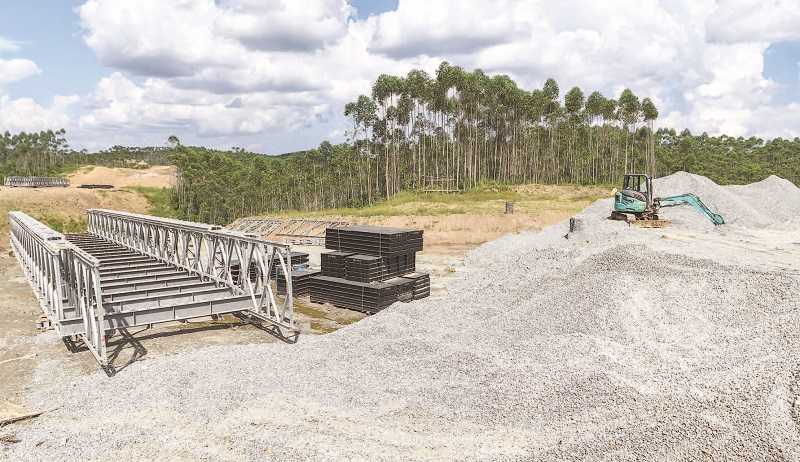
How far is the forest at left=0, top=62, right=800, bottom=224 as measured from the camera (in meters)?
70.6

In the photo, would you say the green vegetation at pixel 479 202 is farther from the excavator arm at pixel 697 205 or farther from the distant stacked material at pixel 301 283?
the distant stacked material at pixel 301 283

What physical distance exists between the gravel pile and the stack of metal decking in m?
2.73

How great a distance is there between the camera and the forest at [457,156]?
232 ft

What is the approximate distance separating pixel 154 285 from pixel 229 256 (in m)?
3.55

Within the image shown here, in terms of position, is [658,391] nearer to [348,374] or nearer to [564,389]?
[564,389]

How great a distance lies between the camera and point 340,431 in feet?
30.6

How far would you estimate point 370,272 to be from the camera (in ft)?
65.1

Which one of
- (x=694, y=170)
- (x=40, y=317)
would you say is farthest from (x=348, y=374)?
(x=694, y=170)

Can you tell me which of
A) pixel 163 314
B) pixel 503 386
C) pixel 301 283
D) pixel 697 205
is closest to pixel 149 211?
pixel 301 283

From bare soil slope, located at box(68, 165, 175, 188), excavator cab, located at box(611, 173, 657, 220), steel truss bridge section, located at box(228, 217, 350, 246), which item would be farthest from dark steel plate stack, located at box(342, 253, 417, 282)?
bare soil slope, located at box(68, 165, 175, 188)

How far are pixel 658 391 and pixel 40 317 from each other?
20.1 meters

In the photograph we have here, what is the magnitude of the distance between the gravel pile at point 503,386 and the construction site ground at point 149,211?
153cm

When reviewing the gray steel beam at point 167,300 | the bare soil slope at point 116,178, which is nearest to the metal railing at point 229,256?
the gray steel beam at point 167,300

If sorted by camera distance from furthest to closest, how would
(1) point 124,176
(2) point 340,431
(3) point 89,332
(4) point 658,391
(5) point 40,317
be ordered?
(1) point 124,176 < (5) point 40,317 < (3) point 89,332 < (4) point 658,391 < (2) point 340,431
